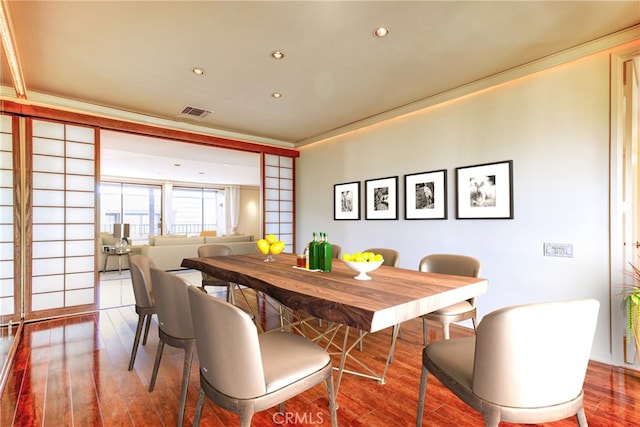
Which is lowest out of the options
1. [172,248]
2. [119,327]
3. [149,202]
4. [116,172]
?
[119,327]

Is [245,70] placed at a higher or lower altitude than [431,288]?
higher

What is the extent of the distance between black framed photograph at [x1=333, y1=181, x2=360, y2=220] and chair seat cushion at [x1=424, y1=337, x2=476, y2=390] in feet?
9.27

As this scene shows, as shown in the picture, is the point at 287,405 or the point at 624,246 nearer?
the point at 287,405

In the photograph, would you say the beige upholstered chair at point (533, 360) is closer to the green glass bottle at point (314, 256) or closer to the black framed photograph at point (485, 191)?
the green glass bottle at point (314, 256)

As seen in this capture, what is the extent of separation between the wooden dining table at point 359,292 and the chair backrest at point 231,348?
300 millimetres

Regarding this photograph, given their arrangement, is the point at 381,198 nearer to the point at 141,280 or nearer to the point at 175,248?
the point at 141,280

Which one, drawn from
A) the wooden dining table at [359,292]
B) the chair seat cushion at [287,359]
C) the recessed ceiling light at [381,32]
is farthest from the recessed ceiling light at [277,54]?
the chair seat cushion at [287,359]

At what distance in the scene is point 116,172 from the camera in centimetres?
814

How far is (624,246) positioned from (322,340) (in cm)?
236

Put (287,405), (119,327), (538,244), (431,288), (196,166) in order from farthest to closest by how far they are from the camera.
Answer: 1. (196,166)
2. (119,327)
3. (538,244)
4. (287,405)
5. (431,288)

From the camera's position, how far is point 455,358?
4.29 ft

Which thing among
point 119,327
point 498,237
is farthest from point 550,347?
point 119,327

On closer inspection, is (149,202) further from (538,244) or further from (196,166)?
(538,244)

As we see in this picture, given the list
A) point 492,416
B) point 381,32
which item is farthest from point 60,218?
point 492,416
